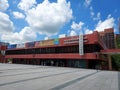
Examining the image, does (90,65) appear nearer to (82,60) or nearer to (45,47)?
(82,60)

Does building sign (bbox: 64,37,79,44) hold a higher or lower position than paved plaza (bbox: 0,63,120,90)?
higher

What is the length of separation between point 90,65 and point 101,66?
2.90 m

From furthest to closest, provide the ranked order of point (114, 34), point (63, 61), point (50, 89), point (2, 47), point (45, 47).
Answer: point (114, 34), point (2, 47), point (45, 47), point (63, 61), point (50, 89)

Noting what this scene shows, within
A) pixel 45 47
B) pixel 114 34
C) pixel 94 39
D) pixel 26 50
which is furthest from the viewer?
pixel 114 34

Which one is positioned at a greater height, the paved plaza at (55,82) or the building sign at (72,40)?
the building sign at (72,40)

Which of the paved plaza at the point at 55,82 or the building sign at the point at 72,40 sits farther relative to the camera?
the building sign at the point at 72,40

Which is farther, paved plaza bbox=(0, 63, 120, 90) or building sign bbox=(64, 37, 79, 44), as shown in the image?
building sign bbox=(64, 37, 79, 44)

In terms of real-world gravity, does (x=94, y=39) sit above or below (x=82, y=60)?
above

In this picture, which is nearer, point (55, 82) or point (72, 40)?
point (55, 82)

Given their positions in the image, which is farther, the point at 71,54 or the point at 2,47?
the point at 2,47

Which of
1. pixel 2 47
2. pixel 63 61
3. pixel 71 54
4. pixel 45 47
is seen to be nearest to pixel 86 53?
pixel 71 54

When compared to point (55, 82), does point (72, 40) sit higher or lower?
higher

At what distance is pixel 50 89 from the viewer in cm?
930

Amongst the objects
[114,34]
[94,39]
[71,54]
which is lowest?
[71,54]
